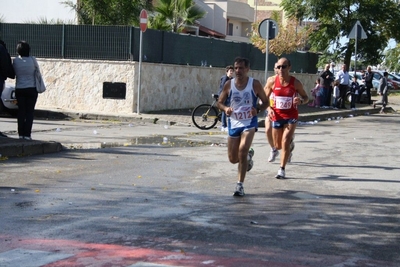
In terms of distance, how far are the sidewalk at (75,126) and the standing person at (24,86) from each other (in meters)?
0.40

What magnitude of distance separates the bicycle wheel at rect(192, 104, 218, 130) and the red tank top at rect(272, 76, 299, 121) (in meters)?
8.52

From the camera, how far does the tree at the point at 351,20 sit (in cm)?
3872

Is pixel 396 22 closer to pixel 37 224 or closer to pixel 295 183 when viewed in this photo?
pixel 295 183

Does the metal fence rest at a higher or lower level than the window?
lower

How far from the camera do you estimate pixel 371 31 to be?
39.5 m

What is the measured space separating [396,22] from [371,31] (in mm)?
1389

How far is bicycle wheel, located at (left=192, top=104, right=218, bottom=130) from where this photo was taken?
20562 millimetres

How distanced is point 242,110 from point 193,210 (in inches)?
74.9

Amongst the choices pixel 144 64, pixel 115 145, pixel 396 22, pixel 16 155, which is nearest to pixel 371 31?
pixel 396 22

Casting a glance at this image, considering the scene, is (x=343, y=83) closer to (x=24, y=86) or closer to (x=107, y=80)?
(x=107, y=80)

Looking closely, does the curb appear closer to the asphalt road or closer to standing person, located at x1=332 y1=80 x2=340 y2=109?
the asphalt road

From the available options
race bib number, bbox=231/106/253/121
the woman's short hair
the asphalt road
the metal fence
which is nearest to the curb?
the asphalt road

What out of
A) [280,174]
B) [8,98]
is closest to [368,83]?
[8,98]

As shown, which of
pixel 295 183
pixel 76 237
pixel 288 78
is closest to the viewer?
pixel 76 237
